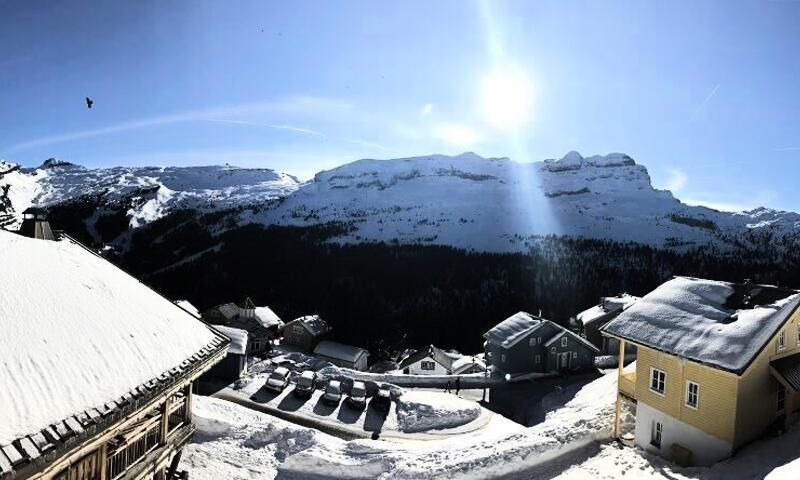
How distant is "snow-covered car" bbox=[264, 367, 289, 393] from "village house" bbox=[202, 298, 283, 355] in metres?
20.7

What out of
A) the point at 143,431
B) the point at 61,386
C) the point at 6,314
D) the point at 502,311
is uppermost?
the point at 6,314

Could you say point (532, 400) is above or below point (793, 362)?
below

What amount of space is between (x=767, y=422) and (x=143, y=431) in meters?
17.2

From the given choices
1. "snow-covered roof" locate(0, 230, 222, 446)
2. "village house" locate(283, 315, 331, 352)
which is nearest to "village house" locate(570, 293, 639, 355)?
"village house" locate(283, 315, 331, 352)

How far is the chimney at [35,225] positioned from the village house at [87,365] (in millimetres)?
60

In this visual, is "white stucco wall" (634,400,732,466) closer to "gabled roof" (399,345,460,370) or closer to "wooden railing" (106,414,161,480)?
"wooden railing" (106,414,161,480)

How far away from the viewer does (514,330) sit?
40.5 metres

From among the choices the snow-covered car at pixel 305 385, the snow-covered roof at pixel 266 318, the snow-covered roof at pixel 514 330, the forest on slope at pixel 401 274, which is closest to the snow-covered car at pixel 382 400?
the snow-covered car at pixel 305 385

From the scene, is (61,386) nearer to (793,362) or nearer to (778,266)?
(793,362)

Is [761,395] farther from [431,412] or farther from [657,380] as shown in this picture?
[431,412]

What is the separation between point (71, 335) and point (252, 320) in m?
48.5

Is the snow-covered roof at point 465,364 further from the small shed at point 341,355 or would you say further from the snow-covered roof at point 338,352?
the snow-covered roof at point 338,352

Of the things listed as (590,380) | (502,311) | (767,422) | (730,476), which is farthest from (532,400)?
(502,311)

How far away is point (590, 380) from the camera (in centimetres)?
3475
